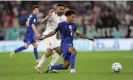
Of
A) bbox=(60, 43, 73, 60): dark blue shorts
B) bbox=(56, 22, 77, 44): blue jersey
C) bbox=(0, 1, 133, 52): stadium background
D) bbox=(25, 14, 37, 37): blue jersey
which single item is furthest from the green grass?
bbox=(0, 1, 133, 52): stadium background

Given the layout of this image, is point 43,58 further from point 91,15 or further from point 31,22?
point 91,15

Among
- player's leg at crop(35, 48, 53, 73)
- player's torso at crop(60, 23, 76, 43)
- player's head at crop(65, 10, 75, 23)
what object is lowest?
player's leg at crop(35, 48, 53, 73)

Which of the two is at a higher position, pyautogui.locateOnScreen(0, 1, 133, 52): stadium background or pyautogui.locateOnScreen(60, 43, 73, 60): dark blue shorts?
pyautogui.locateOnScreen(60, 43, 73, 60): dark blue shorts

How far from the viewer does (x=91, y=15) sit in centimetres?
3266

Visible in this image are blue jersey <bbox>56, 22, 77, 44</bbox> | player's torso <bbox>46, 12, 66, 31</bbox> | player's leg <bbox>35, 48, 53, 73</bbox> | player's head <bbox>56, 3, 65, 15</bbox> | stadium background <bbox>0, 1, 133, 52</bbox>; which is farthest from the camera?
stadium background <bbox>0, 1, 133, 52</bbox>

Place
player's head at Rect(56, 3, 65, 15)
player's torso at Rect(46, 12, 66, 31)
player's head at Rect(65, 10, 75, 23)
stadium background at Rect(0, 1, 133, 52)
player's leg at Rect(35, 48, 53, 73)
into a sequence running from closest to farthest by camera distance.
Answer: player's head at Rect(65, 10, 75, 23) < player's head at Rect(56, 3, 65, 15) < player's leg at Rect(35, 48, 53, 73) < player's torso at Rect(46, 12, 66, 31) < stadium background at Rect(0, 1, 133, 52)

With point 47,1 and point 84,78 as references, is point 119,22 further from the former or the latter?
point 84,78

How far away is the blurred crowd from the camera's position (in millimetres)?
32250

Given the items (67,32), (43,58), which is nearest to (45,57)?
(43,58)

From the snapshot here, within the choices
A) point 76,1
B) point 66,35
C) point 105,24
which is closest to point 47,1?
point 76,1

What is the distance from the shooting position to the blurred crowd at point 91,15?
32250 millimetres

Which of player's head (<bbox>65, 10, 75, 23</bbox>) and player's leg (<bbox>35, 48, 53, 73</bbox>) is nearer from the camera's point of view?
player's head (<bbox>65, 10, 75, 23</bbox>)

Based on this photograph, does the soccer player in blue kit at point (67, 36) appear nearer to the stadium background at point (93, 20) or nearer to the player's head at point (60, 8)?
the player's head at point (60, 8)

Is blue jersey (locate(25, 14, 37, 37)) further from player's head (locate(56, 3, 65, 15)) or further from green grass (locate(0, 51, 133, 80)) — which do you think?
player's head (locate(56, 3, 65, 15))
